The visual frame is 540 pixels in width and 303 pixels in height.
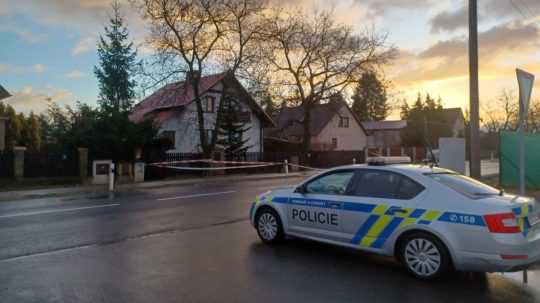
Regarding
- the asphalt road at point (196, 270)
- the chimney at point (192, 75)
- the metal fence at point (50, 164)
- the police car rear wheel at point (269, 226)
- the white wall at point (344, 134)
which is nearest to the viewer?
the asphalt road at point (196, 270)

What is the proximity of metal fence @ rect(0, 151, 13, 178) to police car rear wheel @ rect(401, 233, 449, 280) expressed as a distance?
64.5 feet

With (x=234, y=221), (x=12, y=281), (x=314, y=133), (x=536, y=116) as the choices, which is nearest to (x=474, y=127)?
(x=234, y=221)

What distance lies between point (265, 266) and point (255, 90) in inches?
916

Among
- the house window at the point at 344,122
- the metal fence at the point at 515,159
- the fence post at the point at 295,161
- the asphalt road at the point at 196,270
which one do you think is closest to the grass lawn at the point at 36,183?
the asphalt road at the point at 196,270

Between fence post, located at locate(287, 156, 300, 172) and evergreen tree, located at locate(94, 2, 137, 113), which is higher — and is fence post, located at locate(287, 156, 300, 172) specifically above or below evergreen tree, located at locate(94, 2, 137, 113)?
below

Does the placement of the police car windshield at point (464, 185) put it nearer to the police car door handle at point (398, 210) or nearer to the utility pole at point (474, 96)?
the police car door handle at point (398, 210)

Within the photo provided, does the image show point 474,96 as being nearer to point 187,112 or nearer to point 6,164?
point 6,164

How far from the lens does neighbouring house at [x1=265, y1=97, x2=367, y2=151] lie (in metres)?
49.2

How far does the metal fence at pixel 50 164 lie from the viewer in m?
20.2

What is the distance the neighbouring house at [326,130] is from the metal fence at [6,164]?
29.9m

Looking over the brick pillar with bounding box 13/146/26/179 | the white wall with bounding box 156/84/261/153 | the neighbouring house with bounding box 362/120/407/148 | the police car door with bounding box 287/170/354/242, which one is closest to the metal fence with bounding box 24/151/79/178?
the brick pillar with bounding box 13/146/26/179

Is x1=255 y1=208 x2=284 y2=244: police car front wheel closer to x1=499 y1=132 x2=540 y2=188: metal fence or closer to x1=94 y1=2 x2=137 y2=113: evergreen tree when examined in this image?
x1=499 y1=132 x2=540 y2=188: metal fence

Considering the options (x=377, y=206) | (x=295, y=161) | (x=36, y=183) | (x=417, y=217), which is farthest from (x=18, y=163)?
(x=417, y=217)

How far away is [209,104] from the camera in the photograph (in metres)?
36.4
